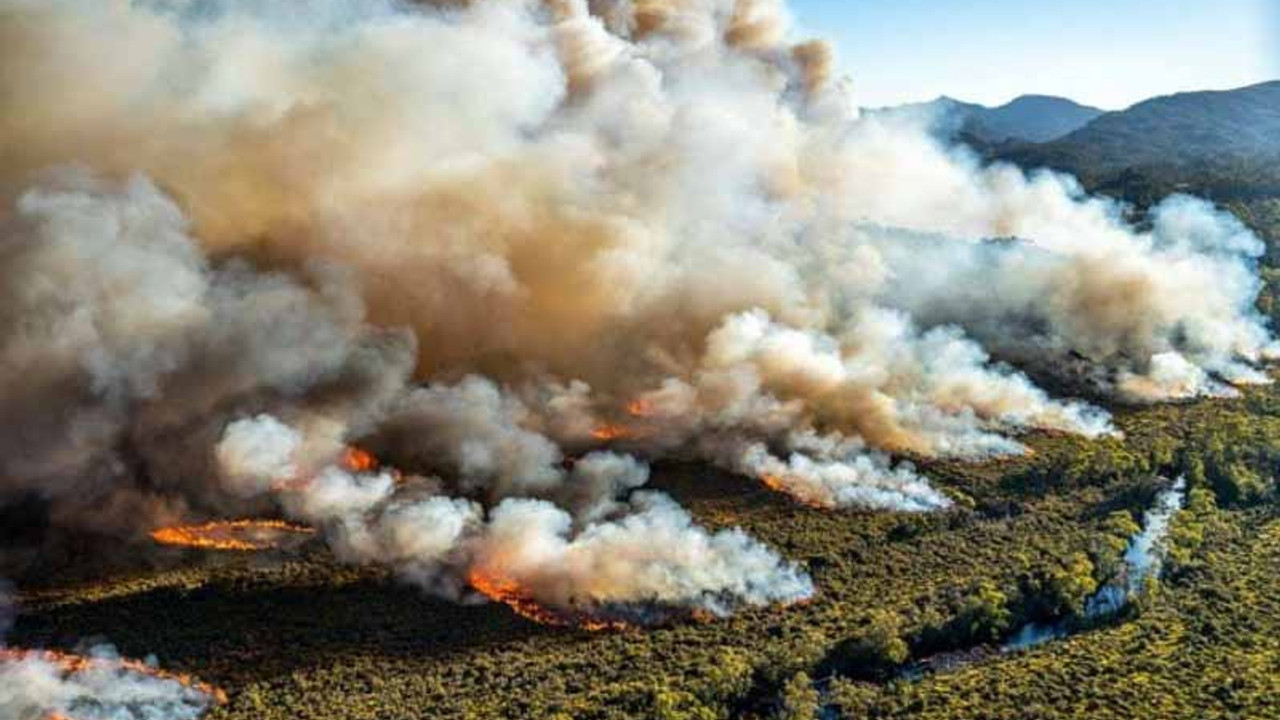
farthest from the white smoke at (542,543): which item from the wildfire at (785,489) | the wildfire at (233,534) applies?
the wildfire at (785,489)

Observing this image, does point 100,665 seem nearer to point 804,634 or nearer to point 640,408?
point 804,634

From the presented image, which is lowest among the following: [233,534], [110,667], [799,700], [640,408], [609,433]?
[110,667]

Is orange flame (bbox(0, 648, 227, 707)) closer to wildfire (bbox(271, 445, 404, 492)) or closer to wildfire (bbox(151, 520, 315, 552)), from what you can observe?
wildfire (bbox(151, 520, 315, 552))

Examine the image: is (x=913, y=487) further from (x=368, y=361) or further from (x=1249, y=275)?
(x=1249, y=275)

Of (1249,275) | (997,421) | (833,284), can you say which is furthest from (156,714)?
(1249,275)

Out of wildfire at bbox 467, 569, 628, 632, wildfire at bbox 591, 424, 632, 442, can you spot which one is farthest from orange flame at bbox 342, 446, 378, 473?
wildfire at bbox 591, 424, 632, 442

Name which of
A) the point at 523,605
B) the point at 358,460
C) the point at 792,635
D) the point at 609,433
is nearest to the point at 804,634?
the point at 792,635

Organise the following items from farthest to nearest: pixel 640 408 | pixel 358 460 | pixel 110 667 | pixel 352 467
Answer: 1. pixel 640 408
2. pixel 358 460
3. pixel 352 467
4. pixel 110 667
